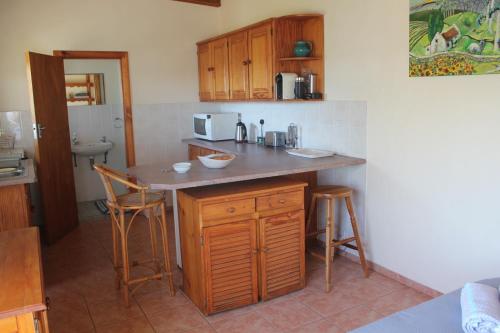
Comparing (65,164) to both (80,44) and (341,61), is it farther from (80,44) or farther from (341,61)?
(341,61)

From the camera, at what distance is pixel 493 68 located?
251 cm

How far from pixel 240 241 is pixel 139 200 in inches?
30.0

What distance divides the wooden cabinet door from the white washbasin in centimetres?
242

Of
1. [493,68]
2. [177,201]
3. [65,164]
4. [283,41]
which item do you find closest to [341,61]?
[283,41]

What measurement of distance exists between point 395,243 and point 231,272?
51.2 inches

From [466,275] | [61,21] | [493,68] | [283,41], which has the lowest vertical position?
[466,275]

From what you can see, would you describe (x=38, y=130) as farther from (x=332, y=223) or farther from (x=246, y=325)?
(x=332, y=223)

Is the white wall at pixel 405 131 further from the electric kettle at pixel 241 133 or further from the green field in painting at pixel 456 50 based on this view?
the electric kettle at pixel 241 133

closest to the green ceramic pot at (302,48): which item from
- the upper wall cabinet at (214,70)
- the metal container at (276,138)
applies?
the metal container at (276,138)

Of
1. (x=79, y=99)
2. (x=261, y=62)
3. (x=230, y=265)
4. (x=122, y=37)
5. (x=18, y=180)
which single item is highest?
(x=122, y=37)

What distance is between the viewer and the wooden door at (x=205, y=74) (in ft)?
17.3

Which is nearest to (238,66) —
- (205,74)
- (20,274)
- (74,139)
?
(205,74)

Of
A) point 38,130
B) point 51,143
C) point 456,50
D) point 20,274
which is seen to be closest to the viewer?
point 20,274

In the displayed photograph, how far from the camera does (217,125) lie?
5168mm
